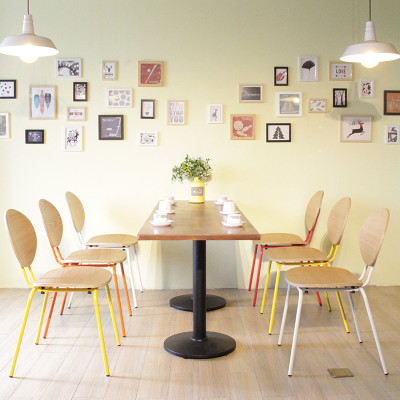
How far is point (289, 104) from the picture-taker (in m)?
4.48

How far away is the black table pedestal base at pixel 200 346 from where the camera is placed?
309cm

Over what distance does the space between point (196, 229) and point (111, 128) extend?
71.8 inches

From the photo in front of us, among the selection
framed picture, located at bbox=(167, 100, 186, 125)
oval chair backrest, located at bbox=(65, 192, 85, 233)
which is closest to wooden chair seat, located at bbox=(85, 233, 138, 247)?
oval chair backrest, located at bbox=(65, 192, 85, 233)

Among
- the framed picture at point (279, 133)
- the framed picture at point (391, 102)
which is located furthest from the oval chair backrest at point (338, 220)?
the framed picture at point (391, 102)

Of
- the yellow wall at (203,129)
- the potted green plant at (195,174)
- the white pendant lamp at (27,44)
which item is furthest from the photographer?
the yellow wall at (203,129)

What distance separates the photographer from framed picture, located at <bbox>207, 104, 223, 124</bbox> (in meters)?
4.46

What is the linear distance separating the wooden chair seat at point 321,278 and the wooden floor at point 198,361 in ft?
1.46

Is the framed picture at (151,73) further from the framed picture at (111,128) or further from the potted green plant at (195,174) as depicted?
the potted green plant at (195,174)

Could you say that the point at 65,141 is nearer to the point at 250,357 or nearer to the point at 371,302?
the point at 250,357

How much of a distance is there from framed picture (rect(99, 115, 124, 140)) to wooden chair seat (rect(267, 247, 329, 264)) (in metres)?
1.60

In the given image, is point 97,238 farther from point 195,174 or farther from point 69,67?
point 69,67

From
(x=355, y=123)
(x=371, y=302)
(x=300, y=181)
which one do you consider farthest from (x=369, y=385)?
(x=355, y=123)

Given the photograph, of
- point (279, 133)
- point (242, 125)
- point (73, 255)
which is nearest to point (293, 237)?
point (279, 133)

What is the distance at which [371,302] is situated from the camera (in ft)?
13.7
